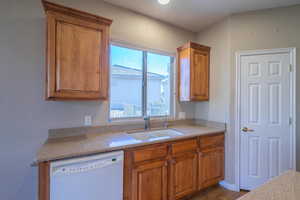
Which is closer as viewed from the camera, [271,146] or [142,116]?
[271,146]

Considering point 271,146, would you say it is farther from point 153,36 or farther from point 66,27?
point 66,27

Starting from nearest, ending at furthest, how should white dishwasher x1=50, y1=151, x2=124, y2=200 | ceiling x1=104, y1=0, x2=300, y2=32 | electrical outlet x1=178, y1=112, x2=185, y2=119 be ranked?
white dishwasher x1=50, y1=151, x2=124, y2=200, ceiling x1=104, y1=0, x2=300, y2=32, electrical outlet x1=178, y1=112, x2=185, y2=119

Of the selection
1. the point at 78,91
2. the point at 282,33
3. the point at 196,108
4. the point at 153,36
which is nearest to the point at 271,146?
the point at 196,108

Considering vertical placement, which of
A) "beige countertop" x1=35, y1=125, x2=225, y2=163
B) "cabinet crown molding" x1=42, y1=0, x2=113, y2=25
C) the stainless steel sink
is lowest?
the stainless steel sink

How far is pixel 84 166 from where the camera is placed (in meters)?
1.45

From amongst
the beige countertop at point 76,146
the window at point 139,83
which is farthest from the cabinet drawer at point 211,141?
the window at point 139,83

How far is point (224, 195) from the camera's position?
2430 millimetres

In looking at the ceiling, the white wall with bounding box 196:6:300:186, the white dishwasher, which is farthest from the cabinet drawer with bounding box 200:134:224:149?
the ceiling

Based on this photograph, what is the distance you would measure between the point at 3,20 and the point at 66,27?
645 mm

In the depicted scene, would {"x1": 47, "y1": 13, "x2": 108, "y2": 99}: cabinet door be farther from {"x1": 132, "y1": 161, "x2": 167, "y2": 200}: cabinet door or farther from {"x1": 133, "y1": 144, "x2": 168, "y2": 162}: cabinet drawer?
{"x1": 132, "y1": 161, "x2": 167, "y2": 200}: cabinet door

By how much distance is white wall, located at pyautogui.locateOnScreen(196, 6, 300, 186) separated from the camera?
2.33 m

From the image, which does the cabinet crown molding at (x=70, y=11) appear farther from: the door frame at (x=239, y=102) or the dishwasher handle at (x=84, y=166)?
the door frame at (x=239, y=102)

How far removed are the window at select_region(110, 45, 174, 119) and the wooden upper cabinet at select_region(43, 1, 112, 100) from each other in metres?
0.52

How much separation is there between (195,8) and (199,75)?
1037 millimetres
